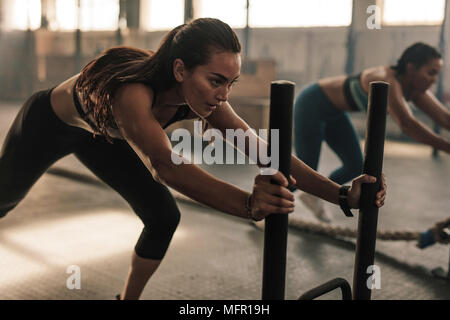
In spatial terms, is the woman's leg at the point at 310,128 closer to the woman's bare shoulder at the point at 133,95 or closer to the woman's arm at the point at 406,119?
the woman's arm at the point at 406,119

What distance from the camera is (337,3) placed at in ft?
25.3

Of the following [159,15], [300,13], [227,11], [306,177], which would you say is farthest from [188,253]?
[159,15]

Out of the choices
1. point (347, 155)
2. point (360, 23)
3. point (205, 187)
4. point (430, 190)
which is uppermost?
point (360, 23)

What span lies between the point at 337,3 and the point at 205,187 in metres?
7.32

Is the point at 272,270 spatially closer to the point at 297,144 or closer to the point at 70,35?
the point at 297,144

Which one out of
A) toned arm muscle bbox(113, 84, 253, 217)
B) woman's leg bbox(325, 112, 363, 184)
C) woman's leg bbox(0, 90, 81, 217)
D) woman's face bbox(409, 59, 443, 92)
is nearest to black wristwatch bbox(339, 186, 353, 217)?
toned arm muscle bbox(113, 84, 253, 217)

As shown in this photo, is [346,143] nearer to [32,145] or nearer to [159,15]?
[32,145]

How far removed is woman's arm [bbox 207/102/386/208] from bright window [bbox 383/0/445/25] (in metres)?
6.48

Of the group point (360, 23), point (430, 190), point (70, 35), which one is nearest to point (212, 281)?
point (430, 190)

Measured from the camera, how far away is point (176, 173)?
1.05m

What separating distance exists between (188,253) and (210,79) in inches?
59.1

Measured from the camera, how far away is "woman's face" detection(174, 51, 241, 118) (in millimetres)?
1066

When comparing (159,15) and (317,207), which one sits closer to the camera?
(317,207)

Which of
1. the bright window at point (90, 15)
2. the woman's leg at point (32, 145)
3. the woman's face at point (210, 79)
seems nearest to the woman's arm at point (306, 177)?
the woman's face at point (210, 79)
